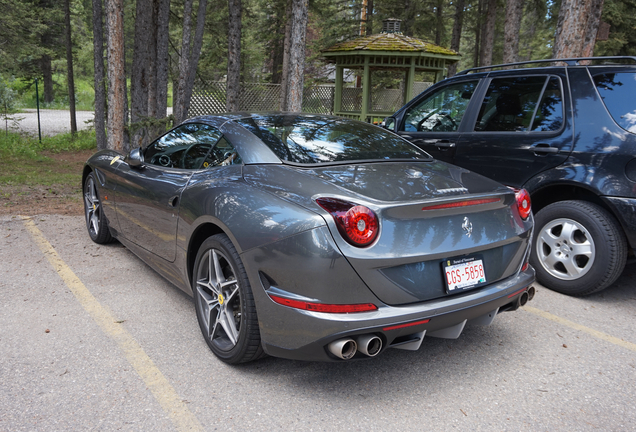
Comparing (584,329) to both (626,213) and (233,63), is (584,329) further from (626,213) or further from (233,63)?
(233,63)

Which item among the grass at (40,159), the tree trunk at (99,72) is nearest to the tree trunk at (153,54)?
the tree trunk at (99,72)

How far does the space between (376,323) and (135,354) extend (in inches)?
66.4

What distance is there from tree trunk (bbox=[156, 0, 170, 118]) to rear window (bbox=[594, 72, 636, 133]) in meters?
9.98

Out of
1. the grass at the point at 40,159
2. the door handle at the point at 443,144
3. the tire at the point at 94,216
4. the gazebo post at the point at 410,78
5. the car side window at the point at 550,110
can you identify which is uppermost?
the gazebo post at the point at 410,78

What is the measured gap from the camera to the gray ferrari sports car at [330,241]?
2.52 meters

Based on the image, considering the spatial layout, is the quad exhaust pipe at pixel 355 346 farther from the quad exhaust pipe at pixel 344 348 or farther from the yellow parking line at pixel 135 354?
the yellow parking line at pixel 135 354

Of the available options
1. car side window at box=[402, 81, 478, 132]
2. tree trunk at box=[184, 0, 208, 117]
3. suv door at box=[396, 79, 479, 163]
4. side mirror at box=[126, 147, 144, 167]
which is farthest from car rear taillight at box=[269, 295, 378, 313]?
tree trunk at box=[184, 0, 208, 117]

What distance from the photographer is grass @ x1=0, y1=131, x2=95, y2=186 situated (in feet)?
32.8

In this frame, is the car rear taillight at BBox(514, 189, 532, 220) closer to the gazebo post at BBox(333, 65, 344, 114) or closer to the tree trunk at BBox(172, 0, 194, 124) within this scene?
the tree trunk at BBox(172, 0, 194, 124)

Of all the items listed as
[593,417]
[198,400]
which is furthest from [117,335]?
[593,417]

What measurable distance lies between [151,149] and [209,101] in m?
11.3

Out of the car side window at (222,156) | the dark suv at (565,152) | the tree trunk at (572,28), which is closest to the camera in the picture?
the car side window at (222,156)

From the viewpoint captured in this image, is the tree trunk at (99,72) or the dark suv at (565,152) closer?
the dark suv at (565,152)

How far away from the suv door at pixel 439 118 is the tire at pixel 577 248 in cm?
133
